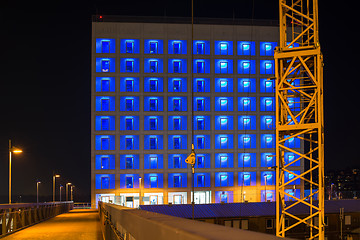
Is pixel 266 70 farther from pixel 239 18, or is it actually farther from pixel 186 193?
pixel 186 193

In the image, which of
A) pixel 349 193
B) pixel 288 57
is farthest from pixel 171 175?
pixel 288 57

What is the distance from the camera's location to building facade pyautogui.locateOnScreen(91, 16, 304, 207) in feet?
321

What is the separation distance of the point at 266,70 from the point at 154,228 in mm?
101720

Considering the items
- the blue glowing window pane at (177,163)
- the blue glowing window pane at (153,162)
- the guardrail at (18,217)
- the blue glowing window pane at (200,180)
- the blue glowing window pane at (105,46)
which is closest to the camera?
the guardrail at (18,217)

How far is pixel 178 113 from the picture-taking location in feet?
327

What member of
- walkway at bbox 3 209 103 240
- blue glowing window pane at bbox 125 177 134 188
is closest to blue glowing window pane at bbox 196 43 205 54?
blue glowing window pane at bbox 125 177 134 188

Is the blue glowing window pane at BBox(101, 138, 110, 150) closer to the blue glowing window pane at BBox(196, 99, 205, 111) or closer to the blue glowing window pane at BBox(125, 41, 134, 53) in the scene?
the blue glowing window pane at BBox(125, 41, 134, 53)

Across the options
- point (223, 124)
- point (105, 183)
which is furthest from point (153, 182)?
point (223, 124)

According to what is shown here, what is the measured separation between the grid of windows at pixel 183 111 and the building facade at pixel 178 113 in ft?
0.62

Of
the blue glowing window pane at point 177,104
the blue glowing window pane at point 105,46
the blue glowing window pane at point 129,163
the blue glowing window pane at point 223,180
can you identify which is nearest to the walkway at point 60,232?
the blue glowing window pane at point 129,163

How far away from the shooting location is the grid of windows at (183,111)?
98.3m

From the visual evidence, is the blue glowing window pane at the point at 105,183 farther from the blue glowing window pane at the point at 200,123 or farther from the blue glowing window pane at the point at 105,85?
the blue glowing window pane at the point at 200,123

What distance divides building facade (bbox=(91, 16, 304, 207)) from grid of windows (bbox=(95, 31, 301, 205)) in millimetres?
188

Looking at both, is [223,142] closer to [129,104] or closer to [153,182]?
[153,182]
